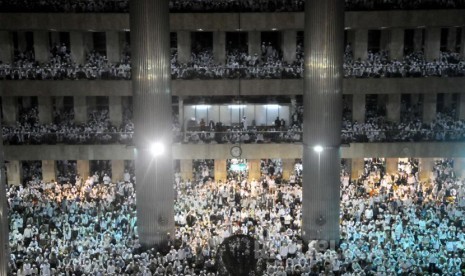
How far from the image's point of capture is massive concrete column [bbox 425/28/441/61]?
120 feet

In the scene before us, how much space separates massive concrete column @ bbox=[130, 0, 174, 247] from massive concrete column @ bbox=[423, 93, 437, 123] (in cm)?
1568

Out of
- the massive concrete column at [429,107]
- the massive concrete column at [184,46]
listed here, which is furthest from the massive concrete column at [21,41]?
the massive concrete column at [429,107]

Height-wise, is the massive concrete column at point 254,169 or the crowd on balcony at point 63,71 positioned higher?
the crowd on balcony at point 63,71

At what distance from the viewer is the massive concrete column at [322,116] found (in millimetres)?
27641

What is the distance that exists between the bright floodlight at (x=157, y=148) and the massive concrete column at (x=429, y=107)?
16035 mm

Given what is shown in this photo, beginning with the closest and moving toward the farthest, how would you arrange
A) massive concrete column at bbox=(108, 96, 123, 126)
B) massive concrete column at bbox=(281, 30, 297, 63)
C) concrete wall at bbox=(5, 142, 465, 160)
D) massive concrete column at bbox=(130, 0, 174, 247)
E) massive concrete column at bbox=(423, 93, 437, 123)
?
massive concrete column at bbox=(130, 0, 174, 247) < concrete wall at bbox=(5, 142, 465, 160) < massive concrete column at bbox=(423, 93, 437, 123) < massive concrete column at bbox=(281, 30, 297, 63) < massive concrete column at bbox=(108, 96, 123, 126)

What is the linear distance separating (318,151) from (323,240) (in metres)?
3.66

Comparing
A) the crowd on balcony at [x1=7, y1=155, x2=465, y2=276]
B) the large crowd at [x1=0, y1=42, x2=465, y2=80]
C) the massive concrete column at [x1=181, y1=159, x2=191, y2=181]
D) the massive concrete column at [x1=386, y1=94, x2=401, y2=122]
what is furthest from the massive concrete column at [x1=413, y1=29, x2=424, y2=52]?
the massive concrete column at [x1=181, y1=159, x2=191, y2=181]

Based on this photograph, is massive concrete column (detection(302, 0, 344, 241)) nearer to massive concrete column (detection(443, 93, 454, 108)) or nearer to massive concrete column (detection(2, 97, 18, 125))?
massive concrete column (detection(443, 93, 454, 108))

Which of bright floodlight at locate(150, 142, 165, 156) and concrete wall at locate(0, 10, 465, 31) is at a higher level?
concrete wall at locate(0, 10, 465, 31)

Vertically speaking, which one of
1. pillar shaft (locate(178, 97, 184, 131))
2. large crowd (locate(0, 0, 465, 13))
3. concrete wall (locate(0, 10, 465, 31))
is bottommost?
pillar shaft (locate(178, 97, 184, 131))

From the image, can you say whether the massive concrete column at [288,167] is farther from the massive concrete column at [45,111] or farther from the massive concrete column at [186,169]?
the massive concrete column at [45,111]

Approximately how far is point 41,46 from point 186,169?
10.2m

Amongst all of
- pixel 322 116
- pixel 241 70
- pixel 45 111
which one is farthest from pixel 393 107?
pixel 45 111
